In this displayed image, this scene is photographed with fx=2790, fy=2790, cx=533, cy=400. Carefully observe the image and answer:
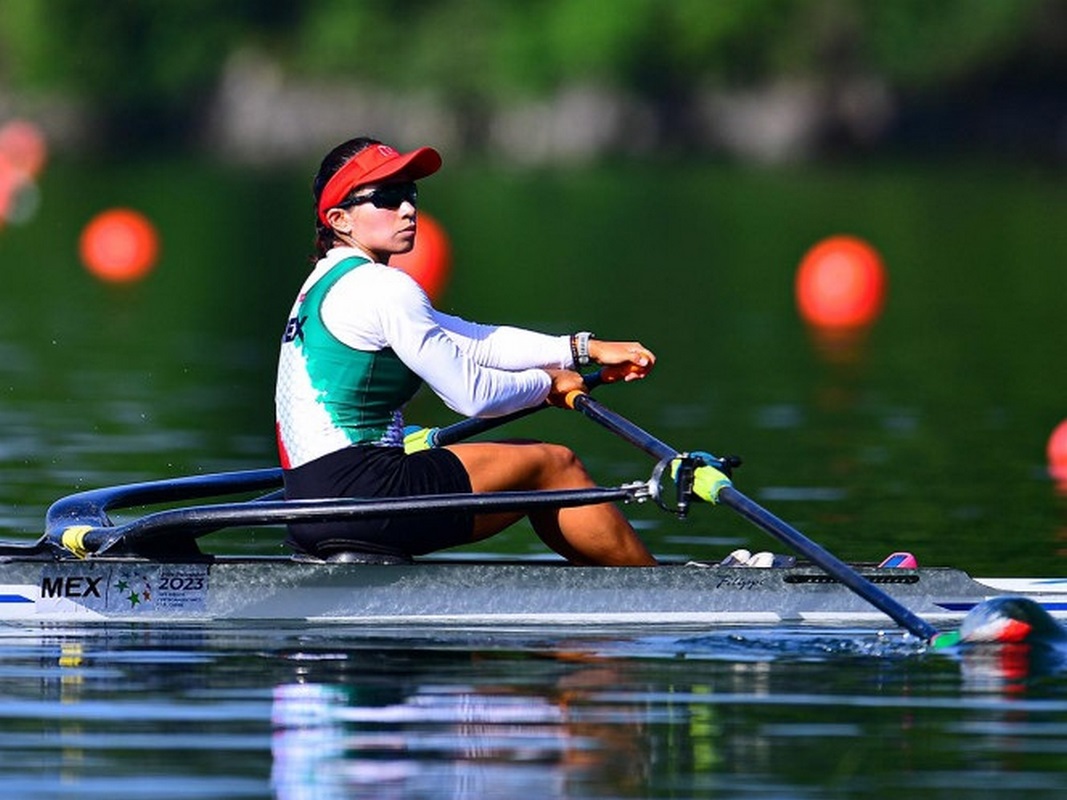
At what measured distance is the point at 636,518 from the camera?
12945 millimetres

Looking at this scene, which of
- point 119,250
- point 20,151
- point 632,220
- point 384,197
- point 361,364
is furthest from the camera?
point 20,151

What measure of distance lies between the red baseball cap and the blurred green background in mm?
2856

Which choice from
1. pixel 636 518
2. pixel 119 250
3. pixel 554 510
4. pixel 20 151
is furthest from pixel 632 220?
pixel 554 510

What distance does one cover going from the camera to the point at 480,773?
732 cm

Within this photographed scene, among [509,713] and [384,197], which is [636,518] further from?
[509,713]

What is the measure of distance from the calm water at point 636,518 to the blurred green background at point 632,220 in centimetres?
8

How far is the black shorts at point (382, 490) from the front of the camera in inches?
373

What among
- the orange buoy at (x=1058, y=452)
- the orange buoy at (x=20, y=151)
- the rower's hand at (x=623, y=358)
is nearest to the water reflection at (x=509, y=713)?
the rower's hand at (x=623, y=358)

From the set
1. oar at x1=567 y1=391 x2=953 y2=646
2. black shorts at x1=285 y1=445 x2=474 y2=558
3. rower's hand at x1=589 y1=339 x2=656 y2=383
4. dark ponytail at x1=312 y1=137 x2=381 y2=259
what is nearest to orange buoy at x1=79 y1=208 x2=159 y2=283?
rower's hand at x1=589 y1=339 x2=656 y2=383

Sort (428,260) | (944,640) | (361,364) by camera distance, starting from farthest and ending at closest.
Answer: (428,260), (361,364), (944,640)

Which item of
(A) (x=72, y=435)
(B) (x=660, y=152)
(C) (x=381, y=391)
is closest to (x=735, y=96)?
(B) (x=660, y=152)

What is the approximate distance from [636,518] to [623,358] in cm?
293

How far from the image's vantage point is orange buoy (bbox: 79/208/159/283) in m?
29.0

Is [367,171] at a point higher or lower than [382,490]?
higher
